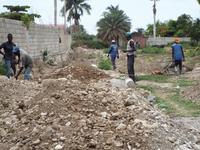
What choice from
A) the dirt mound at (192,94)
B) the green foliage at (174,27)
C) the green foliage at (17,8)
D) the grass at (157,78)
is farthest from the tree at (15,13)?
the green foliage at (174,27)

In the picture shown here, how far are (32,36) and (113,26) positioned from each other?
47.4 meters

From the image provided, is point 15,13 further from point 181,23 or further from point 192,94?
point 181,23

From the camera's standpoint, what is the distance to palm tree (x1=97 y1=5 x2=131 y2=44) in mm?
72562

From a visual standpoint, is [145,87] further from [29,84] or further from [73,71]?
[29,84]

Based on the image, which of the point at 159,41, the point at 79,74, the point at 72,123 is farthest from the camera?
the point at 159,41

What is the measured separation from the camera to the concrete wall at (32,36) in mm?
20681

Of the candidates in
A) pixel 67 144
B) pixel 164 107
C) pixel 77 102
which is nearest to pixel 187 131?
pixel 77 102

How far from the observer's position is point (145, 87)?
50.4 feet

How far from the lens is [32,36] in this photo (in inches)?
1023

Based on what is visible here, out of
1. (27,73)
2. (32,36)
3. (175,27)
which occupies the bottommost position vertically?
(27,73)

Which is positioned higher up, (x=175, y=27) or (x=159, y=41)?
(x=175, y=27)

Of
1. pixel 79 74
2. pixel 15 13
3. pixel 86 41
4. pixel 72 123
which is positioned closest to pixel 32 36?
pixel 15 13

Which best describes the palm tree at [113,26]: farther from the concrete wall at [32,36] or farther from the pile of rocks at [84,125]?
the pile of rocks at [84,125]

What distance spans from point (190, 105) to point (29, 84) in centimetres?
386
